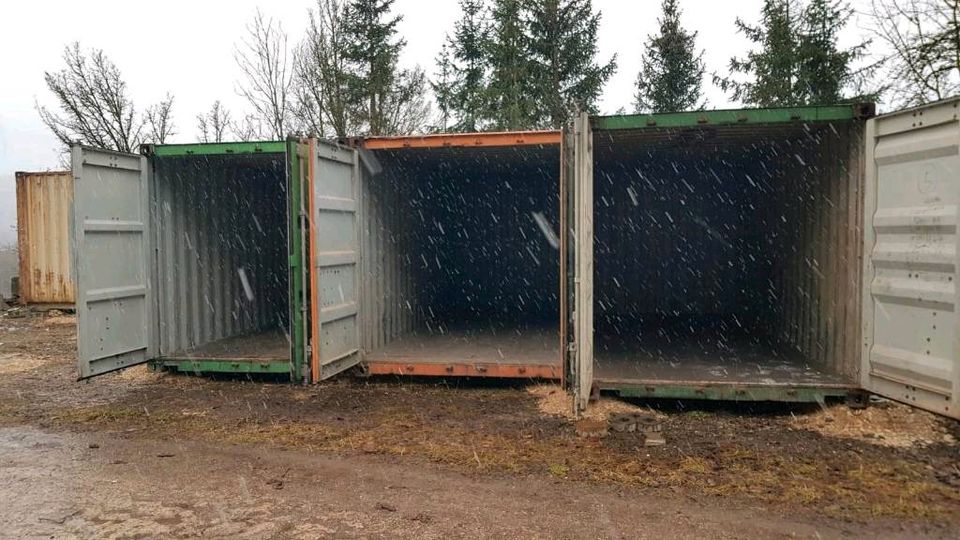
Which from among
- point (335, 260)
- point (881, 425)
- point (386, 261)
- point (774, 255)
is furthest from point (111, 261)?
point (774, 255)

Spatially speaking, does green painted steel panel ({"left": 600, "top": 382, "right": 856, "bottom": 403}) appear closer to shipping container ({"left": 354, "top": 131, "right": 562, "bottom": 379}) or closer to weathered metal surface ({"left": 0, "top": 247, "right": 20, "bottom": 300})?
shipping container ({"left": 354, "top": 131, "right": 562, "bottom": 379})

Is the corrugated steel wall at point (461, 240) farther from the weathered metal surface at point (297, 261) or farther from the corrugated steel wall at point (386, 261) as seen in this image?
the weathered metal surface at point (297, 261)

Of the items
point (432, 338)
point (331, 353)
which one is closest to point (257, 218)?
point (432, 338)

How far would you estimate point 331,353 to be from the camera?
688 centimetres

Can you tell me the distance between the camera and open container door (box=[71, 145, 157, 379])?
251 inches

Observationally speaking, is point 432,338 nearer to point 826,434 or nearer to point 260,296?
point 260,296

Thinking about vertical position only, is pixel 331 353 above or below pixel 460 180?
below

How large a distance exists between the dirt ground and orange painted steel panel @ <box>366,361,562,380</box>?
22cm

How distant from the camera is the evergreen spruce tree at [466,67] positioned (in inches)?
859

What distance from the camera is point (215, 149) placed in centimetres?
753

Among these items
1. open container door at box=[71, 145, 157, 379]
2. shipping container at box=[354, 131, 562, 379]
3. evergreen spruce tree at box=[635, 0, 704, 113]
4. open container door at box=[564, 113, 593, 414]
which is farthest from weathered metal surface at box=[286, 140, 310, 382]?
evergreen spruce tree at box=[635, 0, 704, 113]

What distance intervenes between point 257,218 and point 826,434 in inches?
308

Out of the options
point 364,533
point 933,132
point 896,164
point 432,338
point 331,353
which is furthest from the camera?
point 432,338

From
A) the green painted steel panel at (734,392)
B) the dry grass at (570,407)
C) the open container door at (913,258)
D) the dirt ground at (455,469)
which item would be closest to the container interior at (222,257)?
the dirt ground at (455,469)
